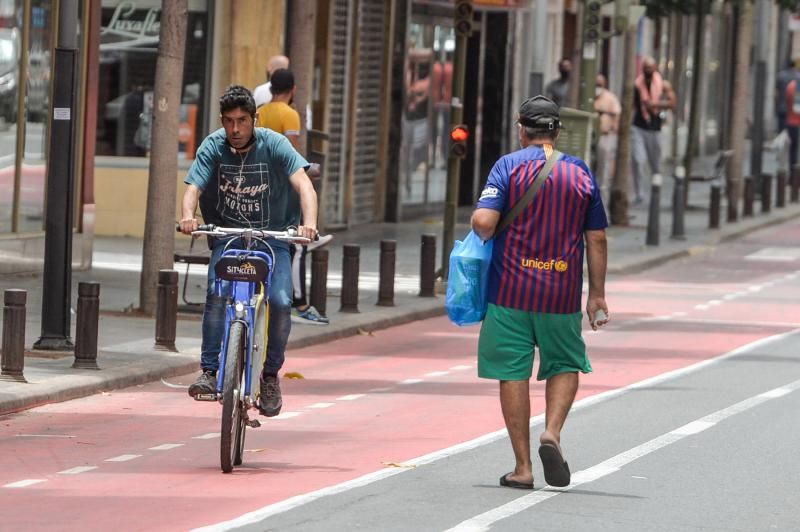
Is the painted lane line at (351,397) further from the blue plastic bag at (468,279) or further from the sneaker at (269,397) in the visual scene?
the blue plastic bag at (468,279)

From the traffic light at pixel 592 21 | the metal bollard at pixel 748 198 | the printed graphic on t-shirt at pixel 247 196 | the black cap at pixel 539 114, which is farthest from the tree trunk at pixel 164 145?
the metal bollard at pixel 748 198

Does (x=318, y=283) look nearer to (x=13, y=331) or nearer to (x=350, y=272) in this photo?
(x=350, y=272)

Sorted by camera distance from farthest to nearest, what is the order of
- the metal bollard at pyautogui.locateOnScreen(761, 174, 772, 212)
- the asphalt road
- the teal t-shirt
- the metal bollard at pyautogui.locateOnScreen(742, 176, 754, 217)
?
1. the metal bollard at pyautogui.locateOnScreen(761, 174, 772, 212)
2. the metal bollard at pyautogui.locateOnScreen(742, 176, 754, 217)
3. the teal t-shirt
4. the asphalt road

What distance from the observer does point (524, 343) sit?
9281 millimetres

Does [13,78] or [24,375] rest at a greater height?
[13,78]

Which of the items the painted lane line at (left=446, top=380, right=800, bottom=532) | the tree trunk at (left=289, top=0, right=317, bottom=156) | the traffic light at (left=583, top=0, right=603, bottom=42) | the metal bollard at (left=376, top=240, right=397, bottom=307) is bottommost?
the painted lane line at (left=446, top=380, right=800, bottom=532)

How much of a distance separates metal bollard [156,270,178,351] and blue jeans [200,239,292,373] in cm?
379

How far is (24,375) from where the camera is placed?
40.7 feet

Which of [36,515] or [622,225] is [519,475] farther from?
[622,225]

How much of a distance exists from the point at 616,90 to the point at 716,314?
2180 cm

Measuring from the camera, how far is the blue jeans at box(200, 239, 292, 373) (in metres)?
9.78

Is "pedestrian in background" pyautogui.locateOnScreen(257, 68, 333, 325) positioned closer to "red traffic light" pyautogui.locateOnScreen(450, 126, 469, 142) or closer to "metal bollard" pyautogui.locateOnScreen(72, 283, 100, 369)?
"metal bollard" pyautogui.locateOnScreen(72, 283, 100, 369)

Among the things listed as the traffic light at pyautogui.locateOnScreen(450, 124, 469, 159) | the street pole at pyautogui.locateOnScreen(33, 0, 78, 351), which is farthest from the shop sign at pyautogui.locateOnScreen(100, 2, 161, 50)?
the street pole at pyautogui.locateOnScreen(33, 0, 78, 351)

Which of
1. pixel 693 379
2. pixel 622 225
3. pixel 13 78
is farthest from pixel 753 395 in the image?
pixel 622 225
